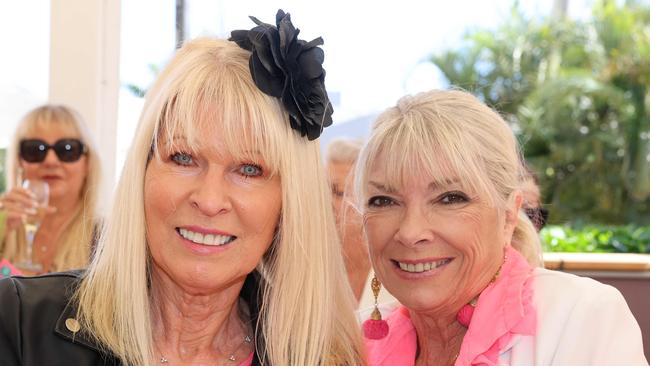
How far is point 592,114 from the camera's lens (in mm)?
11727

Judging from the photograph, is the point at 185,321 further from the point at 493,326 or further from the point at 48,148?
the point at 48,148

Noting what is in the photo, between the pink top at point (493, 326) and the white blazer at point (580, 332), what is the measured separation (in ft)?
0.09

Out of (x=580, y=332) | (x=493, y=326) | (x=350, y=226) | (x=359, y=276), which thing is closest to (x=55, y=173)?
(x=359, y=276)

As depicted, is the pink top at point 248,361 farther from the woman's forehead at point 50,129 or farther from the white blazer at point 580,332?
the woman's forehead at point 50,129

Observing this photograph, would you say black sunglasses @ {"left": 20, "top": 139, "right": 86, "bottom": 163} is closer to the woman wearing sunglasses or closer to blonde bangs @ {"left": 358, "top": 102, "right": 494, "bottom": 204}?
the woman wearing sunglasses

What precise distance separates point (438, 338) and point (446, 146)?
1.73 feet

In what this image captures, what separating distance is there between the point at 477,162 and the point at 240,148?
2.12ft

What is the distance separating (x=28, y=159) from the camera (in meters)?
4.12

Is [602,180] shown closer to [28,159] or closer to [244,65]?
[28,159]

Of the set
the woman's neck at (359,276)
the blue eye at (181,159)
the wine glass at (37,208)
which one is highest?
the blue eye at (181,159)

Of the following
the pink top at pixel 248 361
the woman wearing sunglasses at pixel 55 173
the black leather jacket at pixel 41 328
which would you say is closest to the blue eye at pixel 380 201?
the pink top at pixel 248 361

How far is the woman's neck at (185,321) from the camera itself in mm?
2006

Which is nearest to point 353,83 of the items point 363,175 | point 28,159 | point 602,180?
point 602,180

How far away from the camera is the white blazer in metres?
2.06
